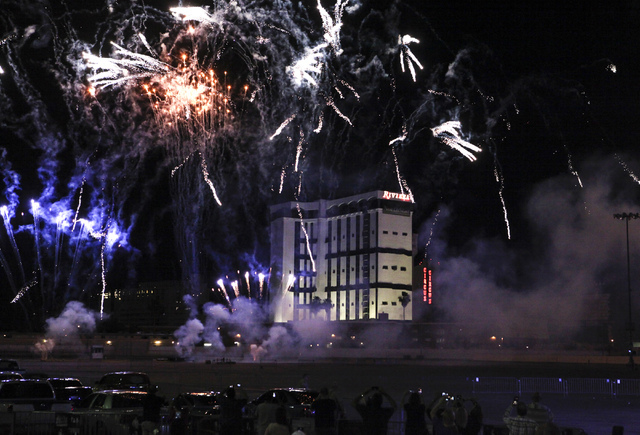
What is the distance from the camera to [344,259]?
12019 centimetres

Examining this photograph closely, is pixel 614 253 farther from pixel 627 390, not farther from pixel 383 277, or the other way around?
pixel 627 390

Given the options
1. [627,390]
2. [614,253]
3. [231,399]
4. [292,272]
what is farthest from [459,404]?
[292,272]

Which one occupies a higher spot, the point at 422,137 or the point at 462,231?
the point at 422,137

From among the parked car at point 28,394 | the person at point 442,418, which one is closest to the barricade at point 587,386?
the parked car at point 28,394

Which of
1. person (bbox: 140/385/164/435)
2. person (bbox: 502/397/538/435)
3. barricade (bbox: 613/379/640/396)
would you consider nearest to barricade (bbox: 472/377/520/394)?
barricade (bbox: 613/379/640/396)

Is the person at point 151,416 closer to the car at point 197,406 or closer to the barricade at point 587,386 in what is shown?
the car at point 197,406

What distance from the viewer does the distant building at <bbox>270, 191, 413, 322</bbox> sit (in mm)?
114000

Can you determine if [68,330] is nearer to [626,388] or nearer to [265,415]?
[626,388]

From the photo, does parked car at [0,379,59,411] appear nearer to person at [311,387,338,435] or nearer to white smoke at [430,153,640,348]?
person at [311,387,338,435]

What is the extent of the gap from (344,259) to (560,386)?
85.1m

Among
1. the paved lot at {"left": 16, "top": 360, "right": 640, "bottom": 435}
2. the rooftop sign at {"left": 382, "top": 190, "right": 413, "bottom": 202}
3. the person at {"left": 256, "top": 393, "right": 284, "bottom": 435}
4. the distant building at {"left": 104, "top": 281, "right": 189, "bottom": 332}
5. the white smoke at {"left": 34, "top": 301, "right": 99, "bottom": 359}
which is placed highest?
the rooftop sign at {"left": 382, "top": 190, "right": 413, "bottom": 202}

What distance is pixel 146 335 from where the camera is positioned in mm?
89875

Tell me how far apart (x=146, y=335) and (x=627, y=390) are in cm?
6504

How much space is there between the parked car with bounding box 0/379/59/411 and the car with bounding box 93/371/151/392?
385cm
